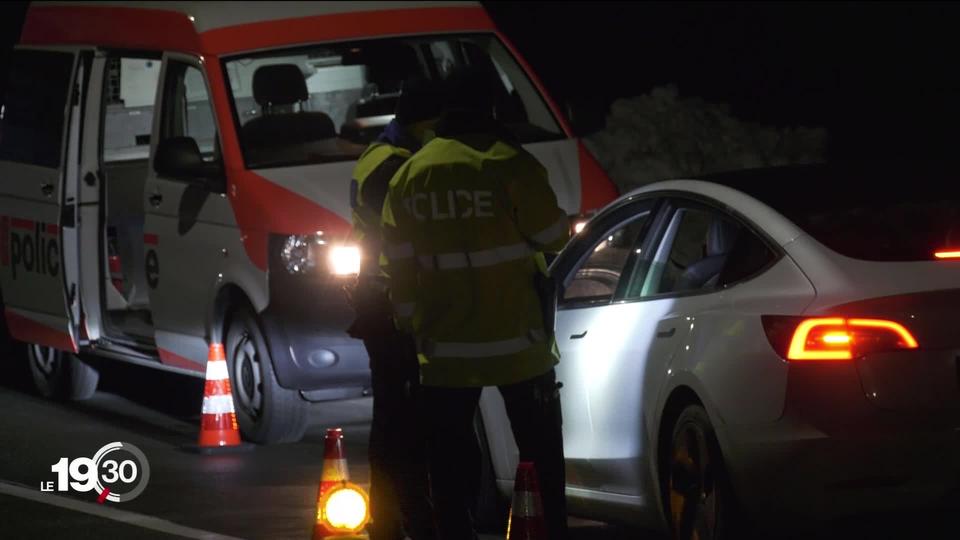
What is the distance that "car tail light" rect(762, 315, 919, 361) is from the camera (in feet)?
21.1

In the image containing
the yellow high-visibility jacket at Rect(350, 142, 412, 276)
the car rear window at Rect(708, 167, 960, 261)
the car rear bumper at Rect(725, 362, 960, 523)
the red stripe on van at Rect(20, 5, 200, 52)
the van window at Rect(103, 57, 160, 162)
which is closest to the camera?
the car rear bumper at Rect(725, 362, 960, 523)

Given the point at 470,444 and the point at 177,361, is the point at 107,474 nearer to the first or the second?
the point at 177,361

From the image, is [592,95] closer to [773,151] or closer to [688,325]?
[773,151]

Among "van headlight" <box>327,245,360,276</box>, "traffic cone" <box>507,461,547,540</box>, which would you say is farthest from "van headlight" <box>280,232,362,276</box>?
"traffic cone" <box>507,461,547,540</box>

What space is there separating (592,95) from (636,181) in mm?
8464

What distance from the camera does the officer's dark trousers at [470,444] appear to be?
6.89 metres

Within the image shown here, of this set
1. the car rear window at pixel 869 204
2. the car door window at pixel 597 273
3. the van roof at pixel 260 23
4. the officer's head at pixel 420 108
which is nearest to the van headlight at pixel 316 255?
the van roof at pixel 260 23

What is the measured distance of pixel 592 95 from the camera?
25.3m

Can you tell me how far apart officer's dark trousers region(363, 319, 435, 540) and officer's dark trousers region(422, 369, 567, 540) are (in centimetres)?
65

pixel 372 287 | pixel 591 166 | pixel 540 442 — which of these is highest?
pixel 591 166

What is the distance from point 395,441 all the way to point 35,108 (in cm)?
616

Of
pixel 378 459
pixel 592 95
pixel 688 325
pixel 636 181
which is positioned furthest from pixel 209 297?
pixel 592 95

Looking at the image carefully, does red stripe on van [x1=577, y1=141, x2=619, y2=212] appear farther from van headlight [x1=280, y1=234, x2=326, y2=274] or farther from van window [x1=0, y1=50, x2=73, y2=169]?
van window [x1=0, y1=50, x2=73, y2=169]

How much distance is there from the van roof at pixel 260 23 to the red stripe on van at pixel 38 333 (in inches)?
67.7
